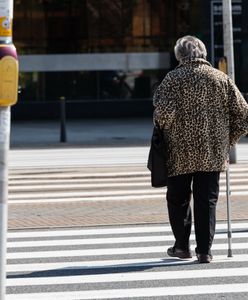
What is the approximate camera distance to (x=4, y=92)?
520 cm

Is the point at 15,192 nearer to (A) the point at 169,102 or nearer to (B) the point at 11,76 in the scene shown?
(A) the point at 169,102

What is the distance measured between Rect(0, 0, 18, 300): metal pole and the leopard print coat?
127 inches

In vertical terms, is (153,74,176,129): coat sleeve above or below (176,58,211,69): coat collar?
below

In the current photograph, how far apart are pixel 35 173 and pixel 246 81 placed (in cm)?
1578

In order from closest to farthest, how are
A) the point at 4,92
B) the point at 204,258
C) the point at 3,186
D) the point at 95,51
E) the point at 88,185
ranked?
the point at 4,92, the point at 3,186, the point at 204,258, the point at 88,185, the point at 95,51

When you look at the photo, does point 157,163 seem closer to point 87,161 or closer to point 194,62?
point 194,62

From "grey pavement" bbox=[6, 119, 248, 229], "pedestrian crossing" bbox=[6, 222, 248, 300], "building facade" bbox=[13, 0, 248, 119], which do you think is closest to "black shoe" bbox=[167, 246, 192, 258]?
"pedestrian crossing" bbox=[6, 222, 248, 300]

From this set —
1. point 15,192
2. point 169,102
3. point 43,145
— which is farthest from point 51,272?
point 43,145

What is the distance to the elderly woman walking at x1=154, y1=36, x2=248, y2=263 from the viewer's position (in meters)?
8.38

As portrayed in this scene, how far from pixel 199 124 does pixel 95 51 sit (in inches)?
956

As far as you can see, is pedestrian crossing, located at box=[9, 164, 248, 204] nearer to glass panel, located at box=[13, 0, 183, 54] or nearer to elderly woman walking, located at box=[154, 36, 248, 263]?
elderly woman walking, located at box=[154, 36, 248, 263]

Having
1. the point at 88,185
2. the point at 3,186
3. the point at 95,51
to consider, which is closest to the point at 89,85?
the point at 95,51

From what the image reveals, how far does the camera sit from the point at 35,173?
1695 cm

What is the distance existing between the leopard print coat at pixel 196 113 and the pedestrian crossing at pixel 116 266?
855 millimetres
